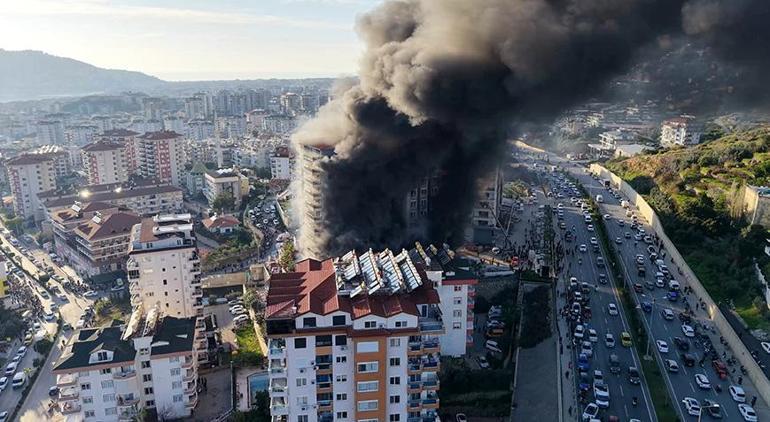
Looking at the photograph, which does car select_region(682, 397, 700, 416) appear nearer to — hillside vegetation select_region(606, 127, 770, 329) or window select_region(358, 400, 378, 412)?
hillside vegetation select_region(606, 127, 770, 329)

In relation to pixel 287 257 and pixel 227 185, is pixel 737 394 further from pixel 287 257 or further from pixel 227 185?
pixel 227 185

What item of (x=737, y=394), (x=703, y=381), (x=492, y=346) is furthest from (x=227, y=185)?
(x=737, y=394)

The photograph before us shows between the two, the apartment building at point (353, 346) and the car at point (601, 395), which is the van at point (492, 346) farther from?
the apartment building at point (353, 346)

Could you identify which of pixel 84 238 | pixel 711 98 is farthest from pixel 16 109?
pixel 711 98

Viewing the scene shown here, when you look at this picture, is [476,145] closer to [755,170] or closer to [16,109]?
[755,170]

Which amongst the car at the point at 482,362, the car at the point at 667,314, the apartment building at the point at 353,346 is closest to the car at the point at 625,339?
the car at the point at 667,314
